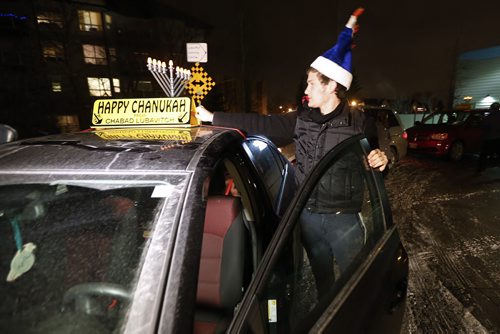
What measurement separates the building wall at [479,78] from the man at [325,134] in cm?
2004

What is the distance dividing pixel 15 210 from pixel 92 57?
25938mm

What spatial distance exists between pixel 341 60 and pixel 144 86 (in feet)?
85.0

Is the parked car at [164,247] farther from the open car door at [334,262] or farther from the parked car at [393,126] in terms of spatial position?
the parked car at [393,126]

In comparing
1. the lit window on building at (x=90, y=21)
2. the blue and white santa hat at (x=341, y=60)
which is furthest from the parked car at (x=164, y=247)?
the lit window on building at (x=90, y=21)

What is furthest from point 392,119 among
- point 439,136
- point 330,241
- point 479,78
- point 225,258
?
point 479,78

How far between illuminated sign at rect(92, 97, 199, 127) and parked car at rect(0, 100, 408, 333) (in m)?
0.15

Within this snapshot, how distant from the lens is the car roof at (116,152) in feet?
4.23

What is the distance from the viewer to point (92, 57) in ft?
76.3

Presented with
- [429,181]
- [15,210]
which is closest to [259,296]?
[15,210]

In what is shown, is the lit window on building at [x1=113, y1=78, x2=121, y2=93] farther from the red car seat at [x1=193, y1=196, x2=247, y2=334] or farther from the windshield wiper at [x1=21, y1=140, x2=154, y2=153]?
the red car seat at [x1=193, y1=196, x2=247, y2=334]

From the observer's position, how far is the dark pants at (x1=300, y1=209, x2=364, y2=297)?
1573mm

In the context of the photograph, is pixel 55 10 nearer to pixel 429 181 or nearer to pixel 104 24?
pixel 104 24

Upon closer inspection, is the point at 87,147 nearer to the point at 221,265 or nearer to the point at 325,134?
the point at 221,265

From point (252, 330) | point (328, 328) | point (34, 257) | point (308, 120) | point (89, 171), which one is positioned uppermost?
point (308, 120)
